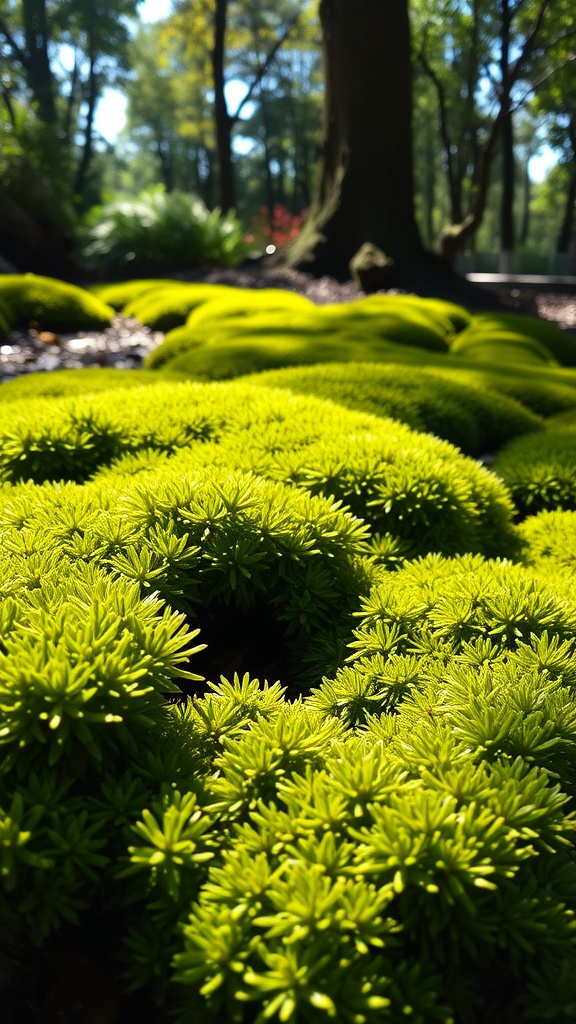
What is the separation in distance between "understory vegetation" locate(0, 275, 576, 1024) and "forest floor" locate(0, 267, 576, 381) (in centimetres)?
581

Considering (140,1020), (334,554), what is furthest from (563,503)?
(140,1020)

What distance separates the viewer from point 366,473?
3096 millimetres

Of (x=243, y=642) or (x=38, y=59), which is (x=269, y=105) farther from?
(x=243, y=642)

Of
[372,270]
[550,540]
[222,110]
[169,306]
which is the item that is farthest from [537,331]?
[222,110]

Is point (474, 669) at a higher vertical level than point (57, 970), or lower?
higher

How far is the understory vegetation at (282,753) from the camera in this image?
1.29 meters

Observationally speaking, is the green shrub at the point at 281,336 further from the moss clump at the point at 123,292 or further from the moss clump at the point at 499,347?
the moss clump at the point at 123,292

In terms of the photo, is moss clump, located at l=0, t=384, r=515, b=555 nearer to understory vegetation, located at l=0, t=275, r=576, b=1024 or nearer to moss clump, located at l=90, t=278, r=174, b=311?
understory vegetation, located at l=0, t=275, r=576, b=1024

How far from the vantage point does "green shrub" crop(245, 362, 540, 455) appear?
4703mm

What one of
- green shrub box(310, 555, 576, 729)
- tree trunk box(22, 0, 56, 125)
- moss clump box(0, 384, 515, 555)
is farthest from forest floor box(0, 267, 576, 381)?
tree trunk box(22, 0, 56, 125)

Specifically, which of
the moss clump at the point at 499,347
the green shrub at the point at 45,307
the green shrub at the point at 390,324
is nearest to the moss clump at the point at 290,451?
the moss clump at the point at 499,347

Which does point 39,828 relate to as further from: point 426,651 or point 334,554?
point 334,554

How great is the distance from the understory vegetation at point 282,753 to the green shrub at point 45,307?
27.8ft

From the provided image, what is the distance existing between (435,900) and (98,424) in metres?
2.69
